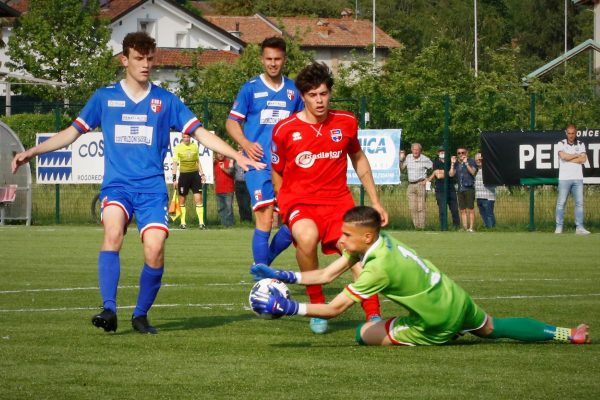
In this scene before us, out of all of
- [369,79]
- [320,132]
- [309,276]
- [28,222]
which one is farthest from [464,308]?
[369,79]

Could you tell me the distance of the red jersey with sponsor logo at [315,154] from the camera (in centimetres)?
968

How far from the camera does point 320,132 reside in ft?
31.8

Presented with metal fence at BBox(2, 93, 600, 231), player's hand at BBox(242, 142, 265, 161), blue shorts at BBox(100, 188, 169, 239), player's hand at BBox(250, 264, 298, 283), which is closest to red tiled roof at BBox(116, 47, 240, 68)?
metal fence at BBox(2, 93, 600, 231)

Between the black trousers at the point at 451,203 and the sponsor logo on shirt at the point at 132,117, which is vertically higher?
the sponsor logo on shirt at the point at 132,117

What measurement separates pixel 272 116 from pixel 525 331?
4.28m

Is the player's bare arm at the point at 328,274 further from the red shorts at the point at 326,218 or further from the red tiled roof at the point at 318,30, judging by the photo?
the red tiled roof at the point at 318,30

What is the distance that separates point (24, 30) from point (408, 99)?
41609mm

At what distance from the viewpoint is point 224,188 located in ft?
89.0

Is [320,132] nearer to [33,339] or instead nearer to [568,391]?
[33,339]

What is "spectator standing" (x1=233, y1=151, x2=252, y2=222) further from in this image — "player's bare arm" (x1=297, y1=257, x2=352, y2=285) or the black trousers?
"player's bare arm" (x1=297, y1=257, x2=352, y2=285)

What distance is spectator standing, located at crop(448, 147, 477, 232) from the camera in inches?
1027

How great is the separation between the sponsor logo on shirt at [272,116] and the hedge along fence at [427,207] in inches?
578

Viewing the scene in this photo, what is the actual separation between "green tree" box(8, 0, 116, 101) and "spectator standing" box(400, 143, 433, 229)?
3827cm

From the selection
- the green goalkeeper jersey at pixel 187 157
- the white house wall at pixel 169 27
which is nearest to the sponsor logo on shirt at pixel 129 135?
the green goalkeeper jersey at pixel 187 157
